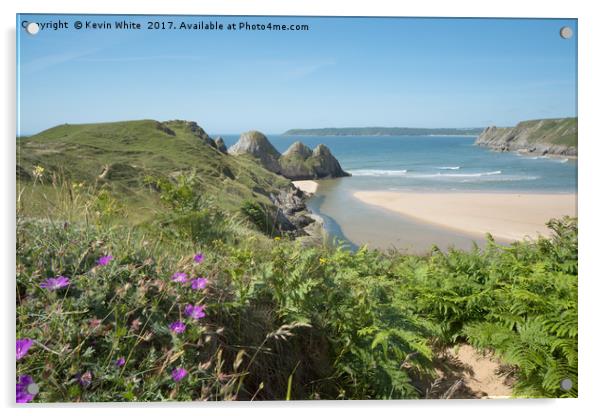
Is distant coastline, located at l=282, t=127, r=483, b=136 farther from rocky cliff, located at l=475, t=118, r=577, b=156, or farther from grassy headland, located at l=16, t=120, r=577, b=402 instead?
grassy headland, located at l=16, t=120, r=577, b=402

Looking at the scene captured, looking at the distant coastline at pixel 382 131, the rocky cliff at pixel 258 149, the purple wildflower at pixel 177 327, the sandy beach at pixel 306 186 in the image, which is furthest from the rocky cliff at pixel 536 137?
the purple wildflower at pixel 177 327

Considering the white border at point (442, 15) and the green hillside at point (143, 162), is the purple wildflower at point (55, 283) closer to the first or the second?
the white border at point (442, 15)

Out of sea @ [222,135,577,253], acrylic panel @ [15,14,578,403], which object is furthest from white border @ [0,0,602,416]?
sea @ [222,135,577,253]

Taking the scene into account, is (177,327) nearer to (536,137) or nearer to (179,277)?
(179,277)
